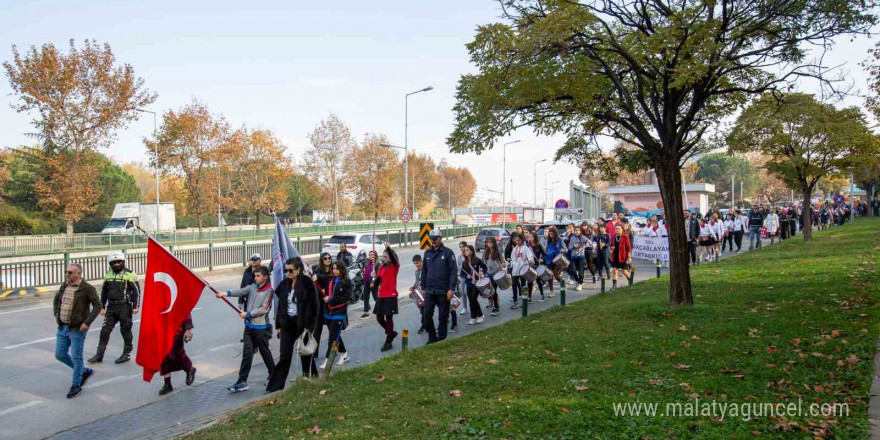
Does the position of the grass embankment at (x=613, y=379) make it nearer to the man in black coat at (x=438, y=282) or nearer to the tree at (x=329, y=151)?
the man in black coat at (x=438, y=282)

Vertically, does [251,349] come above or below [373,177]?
below

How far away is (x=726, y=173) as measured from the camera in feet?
302

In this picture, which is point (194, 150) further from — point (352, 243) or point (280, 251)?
point (280, 251)

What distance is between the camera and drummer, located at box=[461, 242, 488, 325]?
11688 millimetres

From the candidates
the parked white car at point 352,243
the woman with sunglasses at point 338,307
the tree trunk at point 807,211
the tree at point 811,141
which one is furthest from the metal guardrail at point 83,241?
the tree trunk at point 807,211

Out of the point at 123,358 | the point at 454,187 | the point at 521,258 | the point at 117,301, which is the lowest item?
the point at 123,358

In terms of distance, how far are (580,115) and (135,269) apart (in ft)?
56.8

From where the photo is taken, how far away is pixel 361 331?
11680 mm

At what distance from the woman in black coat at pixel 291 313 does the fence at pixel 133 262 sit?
13537 mm

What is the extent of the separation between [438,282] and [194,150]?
38.9 meters

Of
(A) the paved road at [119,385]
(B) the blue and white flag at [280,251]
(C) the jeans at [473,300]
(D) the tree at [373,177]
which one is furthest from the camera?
(D) the tree at [373,177]

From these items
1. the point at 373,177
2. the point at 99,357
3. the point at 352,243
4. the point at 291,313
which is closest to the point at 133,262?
the point at 352,243

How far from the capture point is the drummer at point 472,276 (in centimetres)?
Answer: 1169

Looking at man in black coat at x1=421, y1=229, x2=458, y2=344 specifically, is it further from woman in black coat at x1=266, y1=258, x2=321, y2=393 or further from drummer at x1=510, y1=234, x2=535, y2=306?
drummer at x1=510, y1=234, x2=535, y2=306
